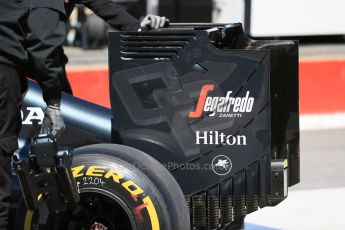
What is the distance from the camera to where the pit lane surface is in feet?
19.4

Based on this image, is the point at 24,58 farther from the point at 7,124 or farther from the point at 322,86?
the point at 322,86

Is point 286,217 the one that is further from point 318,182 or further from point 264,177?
point 264,177

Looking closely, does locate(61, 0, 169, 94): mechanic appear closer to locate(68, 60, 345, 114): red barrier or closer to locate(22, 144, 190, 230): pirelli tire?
locate(22, 144, 190, 230): pirelli tire

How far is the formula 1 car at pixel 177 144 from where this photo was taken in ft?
12.7

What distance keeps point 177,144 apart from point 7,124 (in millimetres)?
823

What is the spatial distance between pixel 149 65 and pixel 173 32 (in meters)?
0.20

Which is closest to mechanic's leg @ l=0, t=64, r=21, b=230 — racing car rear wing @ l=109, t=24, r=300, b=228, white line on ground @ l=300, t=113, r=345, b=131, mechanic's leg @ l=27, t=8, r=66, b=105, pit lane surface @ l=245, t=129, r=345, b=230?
mechanic's leg @ l=27, t=8, r=66, b=105

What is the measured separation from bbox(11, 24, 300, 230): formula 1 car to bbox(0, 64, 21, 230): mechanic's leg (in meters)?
0.18

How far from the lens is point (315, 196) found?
679 cm

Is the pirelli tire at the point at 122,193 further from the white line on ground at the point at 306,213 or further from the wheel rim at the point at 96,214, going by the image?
the white line on ground at the point at 306,213

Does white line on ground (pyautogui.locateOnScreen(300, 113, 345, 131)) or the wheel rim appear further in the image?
white line on ground (pyautogui.locateOnScreen(300, 113, 345, 131))

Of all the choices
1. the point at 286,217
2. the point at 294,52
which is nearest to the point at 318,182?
the point at 286,217

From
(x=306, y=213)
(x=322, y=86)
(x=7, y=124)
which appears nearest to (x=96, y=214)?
(x=7, y=124)

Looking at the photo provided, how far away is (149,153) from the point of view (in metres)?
4.05
